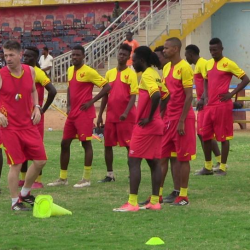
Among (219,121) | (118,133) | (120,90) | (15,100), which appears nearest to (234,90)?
(219,121)

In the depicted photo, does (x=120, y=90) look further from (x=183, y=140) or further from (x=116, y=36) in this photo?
(x=116, y=36)

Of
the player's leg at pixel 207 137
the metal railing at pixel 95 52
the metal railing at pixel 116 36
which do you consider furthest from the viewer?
the metal railing at pixel 116 36

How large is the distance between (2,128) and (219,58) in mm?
4797

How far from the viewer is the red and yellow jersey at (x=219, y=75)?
1391 centimetres

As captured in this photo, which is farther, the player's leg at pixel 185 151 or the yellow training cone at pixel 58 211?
the player's leg at pixel 185 151

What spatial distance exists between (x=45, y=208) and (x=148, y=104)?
1742 mm

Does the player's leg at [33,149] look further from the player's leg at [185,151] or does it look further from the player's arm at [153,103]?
the player's leg at [185,151]

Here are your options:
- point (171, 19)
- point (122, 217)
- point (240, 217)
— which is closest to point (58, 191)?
point (122, 217)

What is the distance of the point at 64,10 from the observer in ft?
140

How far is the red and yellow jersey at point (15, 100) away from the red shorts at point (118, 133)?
342cm

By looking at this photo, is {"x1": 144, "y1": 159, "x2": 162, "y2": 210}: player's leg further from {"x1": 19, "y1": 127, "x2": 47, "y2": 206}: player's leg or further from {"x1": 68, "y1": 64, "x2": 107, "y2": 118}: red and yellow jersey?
{"x1": 68, "y1": 64, "x2": 107, "y2": 118}: red and yellow jersey

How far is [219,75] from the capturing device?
14.0m

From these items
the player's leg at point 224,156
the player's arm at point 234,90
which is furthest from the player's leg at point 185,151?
the player's leg at point 224,156

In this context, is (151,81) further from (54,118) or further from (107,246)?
(54,118)
